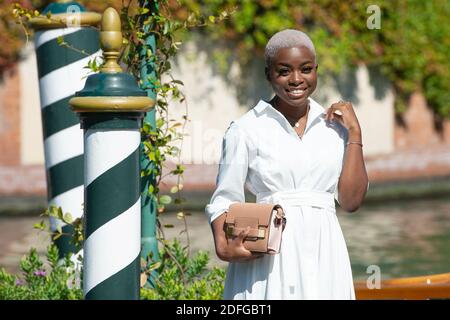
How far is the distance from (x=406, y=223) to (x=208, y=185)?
4216 millimetres

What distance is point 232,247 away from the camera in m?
4.06

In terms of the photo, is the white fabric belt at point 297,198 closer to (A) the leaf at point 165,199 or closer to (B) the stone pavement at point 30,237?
(A) the leaf at point 165,199

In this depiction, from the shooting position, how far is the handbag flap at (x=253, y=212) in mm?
4031

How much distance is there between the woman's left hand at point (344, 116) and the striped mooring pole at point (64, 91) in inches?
109

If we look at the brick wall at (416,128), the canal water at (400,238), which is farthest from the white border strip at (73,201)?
the brick wall at (416,128)

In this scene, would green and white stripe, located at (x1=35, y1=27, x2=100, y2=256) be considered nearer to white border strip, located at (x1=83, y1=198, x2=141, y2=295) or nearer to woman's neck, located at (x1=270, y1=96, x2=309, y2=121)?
white border strip, located at (x1=83, y1=198, x2=141, y2=295)

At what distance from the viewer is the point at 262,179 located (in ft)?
13.6

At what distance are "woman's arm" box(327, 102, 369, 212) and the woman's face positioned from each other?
140 mm

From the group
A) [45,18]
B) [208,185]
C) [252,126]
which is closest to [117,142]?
[252,126]

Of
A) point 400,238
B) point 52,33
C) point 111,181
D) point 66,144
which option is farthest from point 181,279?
point 400,238

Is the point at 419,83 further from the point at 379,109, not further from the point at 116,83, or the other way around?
the point at 116,83

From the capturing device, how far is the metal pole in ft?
20.1

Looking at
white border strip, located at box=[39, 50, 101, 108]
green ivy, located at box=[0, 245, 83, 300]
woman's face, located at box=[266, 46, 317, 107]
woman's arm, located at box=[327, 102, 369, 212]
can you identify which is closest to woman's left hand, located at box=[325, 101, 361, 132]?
woman's arm, located at box=[327, 102, 369, 212]

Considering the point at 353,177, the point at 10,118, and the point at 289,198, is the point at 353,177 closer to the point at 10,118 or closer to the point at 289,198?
the point at 289,198
